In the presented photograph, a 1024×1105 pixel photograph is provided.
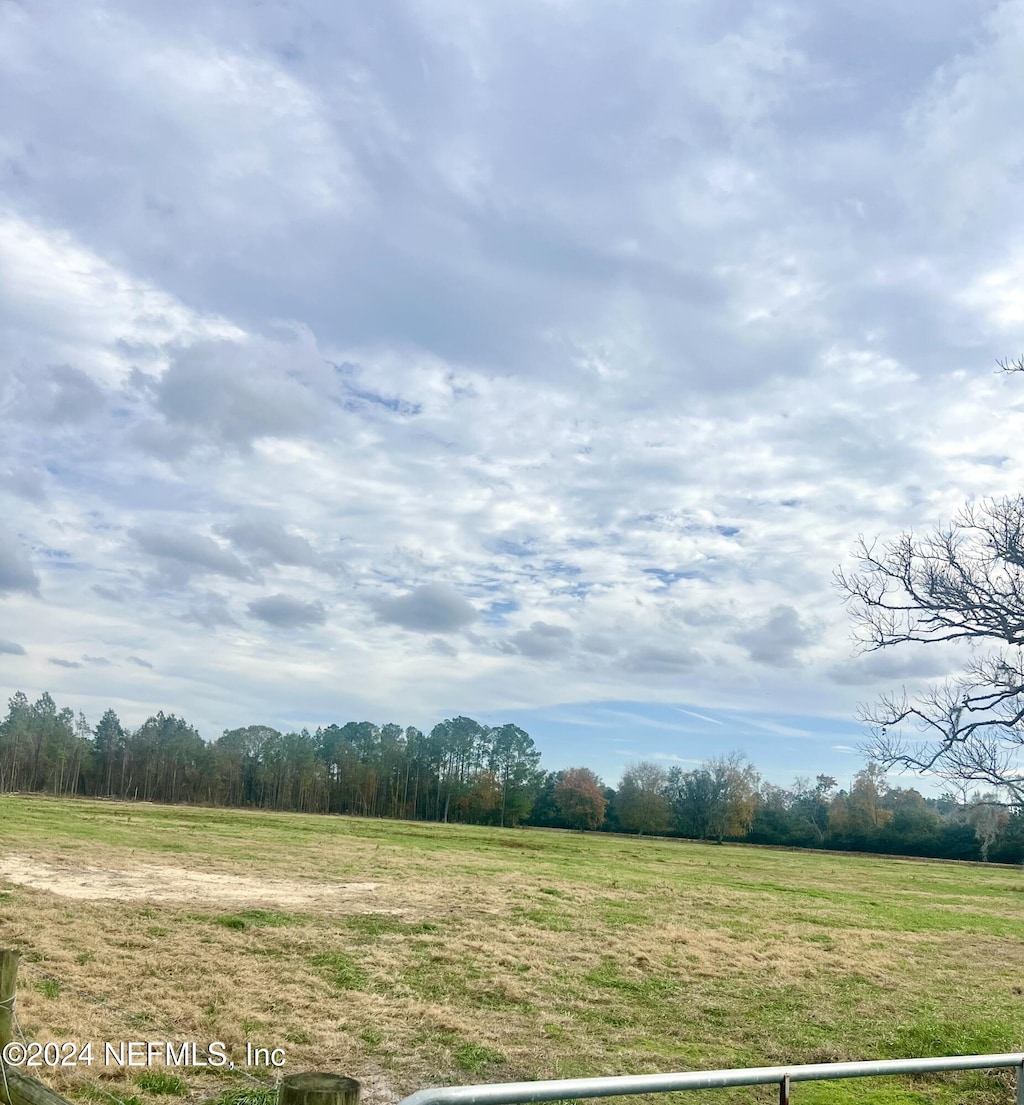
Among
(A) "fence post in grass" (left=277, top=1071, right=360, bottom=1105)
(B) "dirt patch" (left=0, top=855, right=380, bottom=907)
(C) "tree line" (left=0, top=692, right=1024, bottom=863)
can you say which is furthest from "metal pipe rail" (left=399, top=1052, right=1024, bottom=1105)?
(C) "tree line" (left=0, top=692, right=1024, bottom=863)

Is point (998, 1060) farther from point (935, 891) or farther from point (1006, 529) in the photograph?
point (935, 891)

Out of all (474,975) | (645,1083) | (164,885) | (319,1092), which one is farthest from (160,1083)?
(164,885)

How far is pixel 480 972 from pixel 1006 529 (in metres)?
10.9

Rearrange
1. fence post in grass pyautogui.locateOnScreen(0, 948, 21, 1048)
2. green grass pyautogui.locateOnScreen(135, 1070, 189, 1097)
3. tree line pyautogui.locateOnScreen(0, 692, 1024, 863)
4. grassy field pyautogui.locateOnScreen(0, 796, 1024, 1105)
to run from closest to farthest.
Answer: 1. fence post in grass pyautogui.locateOnScreen(0, 948, 21, 1048)
2. green grass pyautogui.locateOnScreen(135, 1070, 189, 1097)
3. grassy field pyautogui.locateOnScreen(0, 796, 1024, 1105)
4. tree line pyautogui.locateOnScreen(0, 692, 1024, 863)

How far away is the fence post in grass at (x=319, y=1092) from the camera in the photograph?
322 cm

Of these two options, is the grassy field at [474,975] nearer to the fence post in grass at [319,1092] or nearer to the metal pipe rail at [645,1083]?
the fence post in grass at [319,1092]

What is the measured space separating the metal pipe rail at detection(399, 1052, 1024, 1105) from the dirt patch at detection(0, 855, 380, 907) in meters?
19.1

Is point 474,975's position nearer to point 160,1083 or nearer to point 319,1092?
point 160,1083

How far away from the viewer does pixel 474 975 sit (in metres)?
14.8

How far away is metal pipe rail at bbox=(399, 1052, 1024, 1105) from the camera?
114 inches

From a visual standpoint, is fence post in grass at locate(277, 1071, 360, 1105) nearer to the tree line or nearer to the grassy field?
the grassy field

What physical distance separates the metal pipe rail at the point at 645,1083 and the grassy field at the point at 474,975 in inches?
254

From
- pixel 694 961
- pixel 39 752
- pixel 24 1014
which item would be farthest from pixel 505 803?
pixel 24 1014

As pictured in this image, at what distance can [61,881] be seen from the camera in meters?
22.1
